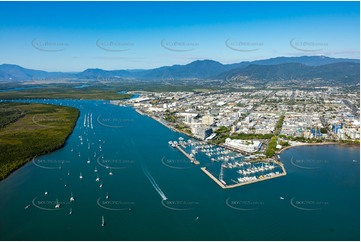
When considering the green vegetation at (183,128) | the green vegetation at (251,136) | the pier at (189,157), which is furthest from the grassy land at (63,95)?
the pier at (189,157)

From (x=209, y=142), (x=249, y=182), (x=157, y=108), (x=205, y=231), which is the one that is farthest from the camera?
(x=157, y=108)

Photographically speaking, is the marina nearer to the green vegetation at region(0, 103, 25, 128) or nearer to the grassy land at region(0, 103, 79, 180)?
the grassy land at region(0, 103, 79, 180)

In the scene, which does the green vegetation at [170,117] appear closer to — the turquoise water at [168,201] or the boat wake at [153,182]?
the turquoise water at [168,201]

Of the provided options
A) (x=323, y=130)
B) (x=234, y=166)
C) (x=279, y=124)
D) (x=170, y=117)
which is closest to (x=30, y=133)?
(x=170, y=117)

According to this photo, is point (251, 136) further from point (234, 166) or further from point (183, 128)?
point (234, 166)

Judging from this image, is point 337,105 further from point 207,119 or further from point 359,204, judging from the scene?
point 359,204

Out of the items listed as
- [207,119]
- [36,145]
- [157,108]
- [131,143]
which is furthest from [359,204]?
[157,108]
